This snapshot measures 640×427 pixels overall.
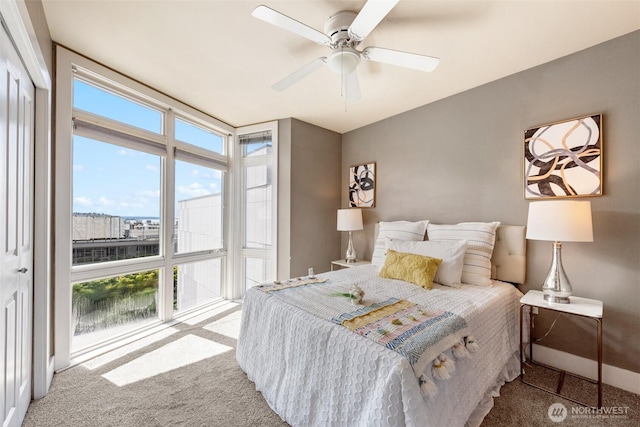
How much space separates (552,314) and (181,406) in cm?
295

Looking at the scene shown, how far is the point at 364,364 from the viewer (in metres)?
1.22

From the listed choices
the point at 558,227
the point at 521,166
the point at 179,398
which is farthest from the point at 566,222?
the point at 179,398

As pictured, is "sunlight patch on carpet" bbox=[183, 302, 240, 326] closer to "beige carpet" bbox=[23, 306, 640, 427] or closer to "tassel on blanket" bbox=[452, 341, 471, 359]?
"beige carpet" bbox=[23, 306, 640, 427]

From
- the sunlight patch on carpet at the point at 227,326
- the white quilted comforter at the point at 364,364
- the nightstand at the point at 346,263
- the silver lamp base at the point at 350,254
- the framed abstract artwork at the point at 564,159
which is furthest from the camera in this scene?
the silver lamp base at the point at 350,254

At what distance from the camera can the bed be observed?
1.14m

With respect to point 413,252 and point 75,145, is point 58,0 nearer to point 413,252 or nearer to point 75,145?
point 75,145

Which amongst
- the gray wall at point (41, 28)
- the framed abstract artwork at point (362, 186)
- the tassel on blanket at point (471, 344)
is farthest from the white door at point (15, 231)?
the framed abstract artwork at point (362, 186)

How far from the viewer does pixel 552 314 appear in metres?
2.23

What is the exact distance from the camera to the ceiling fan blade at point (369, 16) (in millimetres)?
1294

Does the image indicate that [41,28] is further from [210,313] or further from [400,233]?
[400,233]

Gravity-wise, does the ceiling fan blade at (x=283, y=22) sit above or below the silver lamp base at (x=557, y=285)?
above

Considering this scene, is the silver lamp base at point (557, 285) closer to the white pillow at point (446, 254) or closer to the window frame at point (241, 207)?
the white pillow at point (446, 254)

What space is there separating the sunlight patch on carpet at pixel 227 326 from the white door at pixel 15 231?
1405 millimetres

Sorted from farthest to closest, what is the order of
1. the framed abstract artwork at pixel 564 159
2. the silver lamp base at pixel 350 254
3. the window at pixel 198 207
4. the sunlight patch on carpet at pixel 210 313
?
the silver lamp base at pixel 350 254 → the window at pixel 198 207 → the sunlight patch on carpet at pixel 210 313 → the framed abstract artwork at pixel 564 159
